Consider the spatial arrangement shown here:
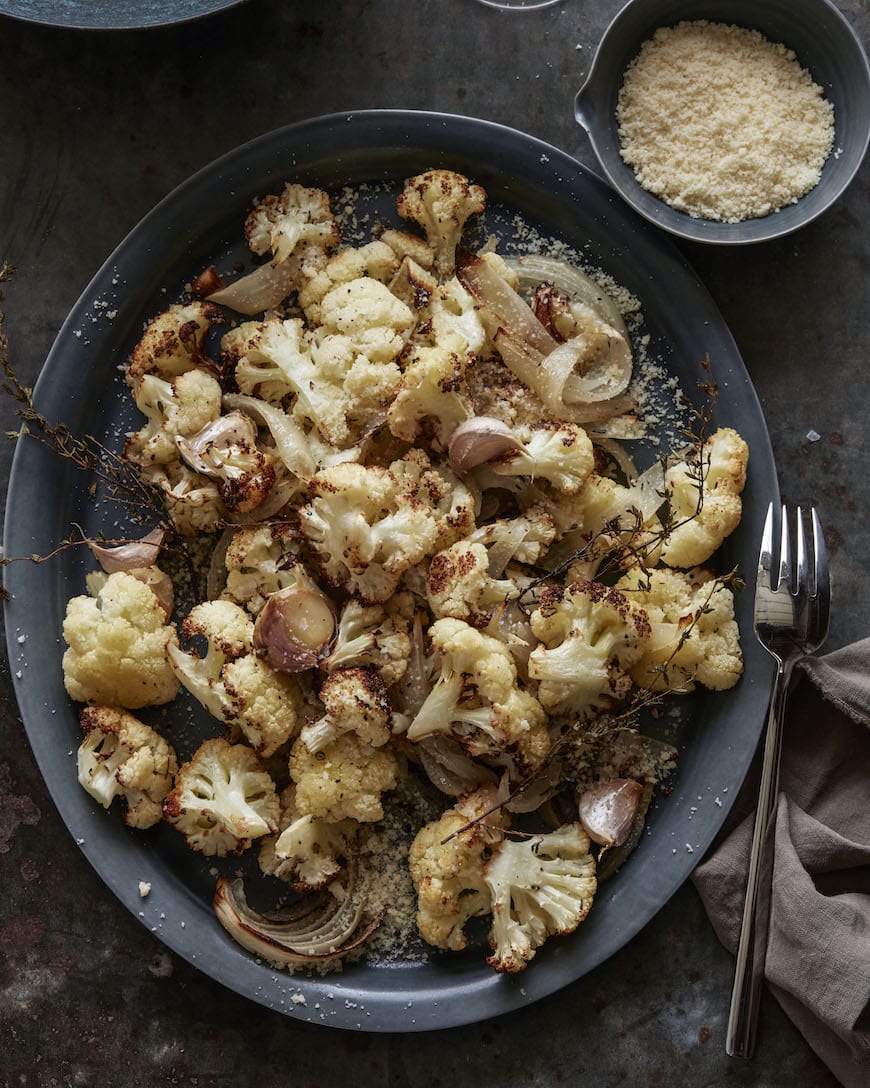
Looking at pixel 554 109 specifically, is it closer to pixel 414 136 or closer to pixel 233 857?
pixel 414 136

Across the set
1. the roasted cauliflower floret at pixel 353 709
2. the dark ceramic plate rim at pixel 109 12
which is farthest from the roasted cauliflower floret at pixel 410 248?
the roasted cauliflower floret at pixel 353 709

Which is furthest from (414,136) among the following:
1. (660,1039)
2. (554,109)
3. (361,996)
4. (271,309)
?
(660,1039)

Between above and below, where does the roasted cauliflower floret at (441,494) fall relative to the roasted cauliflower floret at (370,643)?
above

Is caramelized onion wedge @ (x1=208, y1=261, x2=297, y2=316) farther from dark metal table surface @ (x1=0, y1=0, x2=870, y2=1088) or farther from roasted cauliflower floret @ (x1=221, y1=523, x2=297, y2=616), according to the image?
roasted cauliflower floret @ (x1=221, y1=523, x2=297, y2=616)

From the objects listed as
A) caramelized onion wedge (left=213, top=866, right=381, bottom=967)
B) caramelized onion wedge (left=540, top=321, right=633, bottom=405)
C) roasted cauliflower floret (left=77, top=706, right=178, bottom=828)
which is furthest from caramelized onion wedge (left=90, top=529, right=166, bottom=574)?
caramelized onion wedge (left=540, top=321, right=633, bottom=405)

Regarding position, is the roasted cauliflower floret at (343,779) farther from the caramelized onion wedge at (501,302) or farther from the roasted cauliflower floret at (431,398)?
the caramelized onion wedge at (501,302)

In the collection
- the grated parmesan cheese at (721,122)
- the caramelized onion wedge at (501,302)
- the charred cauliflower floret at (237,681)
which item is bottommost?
the charred cauliflower floret at (237,681)
